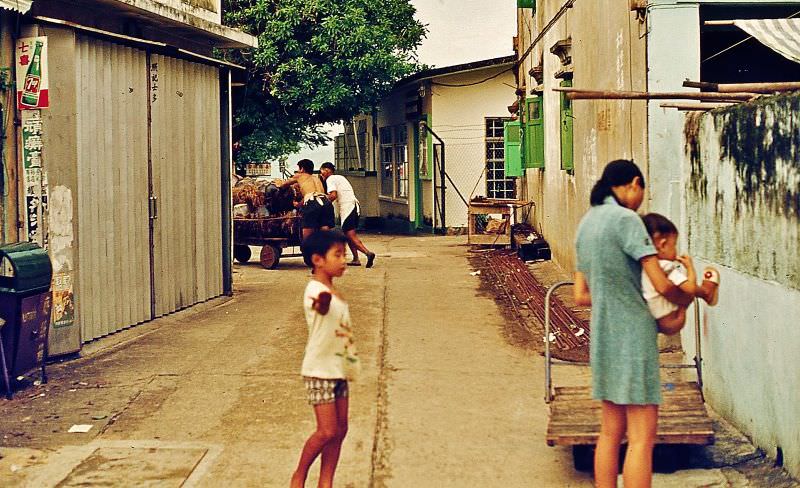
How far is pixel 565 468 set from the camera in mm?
6777

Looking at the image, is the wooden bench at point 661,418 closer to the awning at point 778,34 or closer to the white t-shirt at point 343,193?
the awning at point 778,34

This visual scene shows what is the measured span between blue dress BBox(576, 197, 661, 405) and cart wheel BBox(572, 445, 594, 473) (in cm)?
121

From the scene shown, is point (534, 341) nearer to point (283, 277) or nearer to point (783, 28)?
point (783, 28)

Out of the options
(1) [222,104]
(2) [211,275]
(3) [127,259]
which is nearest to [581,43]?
(1) [222,104]

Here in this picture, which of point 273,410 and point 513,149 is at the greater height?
point 513,149

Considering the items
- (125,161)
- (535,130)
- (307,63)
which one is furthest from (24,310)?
(307,63)

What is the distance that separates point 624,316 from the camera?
5.39 meters

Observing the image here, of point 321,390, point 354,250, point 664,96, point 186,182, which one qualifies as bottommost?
point 321,390

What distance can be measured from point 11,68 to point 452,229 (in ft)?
55.7

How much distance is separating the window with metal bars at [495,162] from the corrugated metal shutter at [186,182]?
1247cm

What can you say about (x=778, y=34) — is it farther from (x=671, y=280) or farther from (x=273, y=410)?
(x=273, y=410)

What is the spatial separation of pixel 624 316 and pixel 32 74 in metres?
6.13

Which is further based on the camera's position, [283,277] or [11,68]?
[283,277]

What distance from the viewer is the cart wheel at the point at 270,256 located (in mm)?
17672
